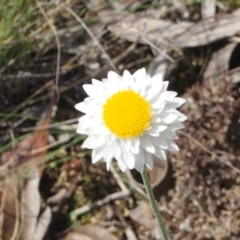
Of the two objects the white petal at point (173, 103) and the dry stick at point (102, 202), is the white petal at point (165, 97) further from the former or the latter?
the dry stick at point (102, 202)

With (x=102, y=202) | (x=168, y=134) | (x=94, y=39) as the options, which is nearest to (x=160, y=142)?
(x=168, y=134)

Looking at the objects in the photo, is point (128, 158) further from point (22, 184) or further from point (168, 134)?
point (22, 184)

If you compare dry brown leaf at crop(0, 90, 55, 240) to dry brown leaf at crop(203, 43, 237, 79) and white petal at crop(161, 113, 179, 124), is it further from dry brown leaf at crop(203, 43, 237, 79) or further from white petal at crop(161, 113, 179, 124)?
white petal at crop(161, 113, 179, 124)

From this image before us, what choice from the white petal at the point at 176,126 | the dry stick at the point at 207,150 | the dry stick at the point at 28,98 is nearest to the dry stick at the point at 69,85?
the dry stick at the point at 28,98

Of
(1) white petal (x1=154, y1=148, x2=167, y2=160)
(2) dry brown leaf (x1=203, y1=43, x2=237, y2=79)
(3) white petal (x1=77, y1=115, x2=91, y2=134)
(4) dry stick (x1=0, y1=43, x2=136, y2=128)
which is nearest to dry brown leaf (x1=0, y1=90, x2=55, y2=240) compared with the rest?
(4) dry stick (x1=0, y1=43, x2=136, y2=128)

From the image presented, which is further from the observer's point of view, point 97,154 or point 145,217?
point 145,217

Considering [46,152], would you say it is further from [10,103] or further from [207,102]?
[207,102]

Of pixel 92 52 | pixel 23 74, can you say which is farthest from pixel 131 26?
pixel 23 74
